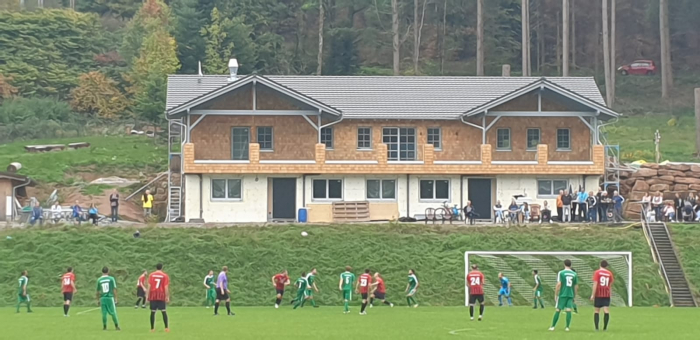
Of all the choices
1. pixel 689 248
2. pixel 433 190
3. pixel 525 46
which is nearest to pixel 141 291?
pixel 433 190

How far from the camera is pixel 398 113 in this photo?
56562mm

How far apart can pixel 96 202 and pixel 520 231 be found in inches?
806

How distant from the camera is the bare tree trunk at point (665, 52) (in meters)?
83.2

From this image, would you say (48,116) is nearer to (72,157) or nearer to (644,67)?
(72,157)

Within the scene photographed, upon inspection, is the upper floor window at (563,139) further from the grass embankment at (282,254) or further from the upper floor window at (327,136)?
the upper floor window at (327,136)

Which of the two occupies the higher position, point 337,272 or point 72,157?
point 72,157

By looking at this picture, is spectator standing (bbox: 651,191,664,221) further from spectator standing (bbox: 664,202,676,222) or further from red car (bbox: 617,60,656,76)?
red car (bbox: 617,60,656,76)

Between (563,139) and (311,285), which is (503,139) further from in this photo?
(311,285)

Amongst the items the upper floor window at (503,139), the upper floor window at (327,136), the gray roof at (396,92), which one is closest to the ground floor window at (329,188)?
the upper floor window at (327,136)

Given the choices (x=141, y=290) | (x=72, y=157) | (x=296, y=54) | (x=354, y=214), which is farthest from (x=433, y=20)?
(x=141, y=290)

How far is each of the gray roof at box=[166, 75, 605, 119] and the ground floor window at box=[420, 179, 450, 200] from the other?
3.00m

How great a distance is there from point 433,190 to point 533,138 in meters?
5.32

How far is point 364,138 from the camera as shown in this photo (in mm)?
56656

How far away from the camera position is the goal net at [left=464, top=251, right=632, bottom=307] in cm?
4328
